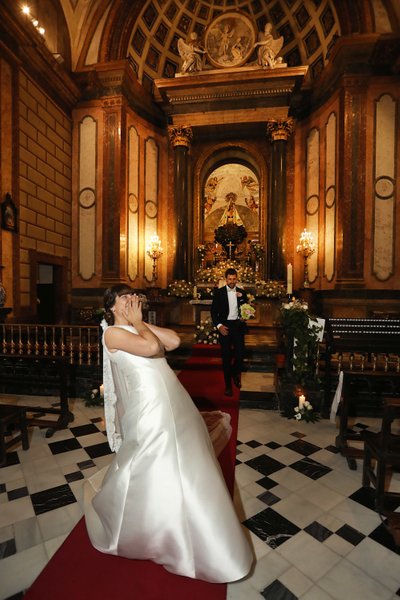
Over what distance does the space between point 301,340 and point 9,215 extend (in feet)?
24.2

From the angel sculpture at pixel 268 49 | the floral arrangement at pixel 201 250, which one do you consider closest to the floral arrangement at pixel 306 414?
the floral arrangement at pixel 201 250

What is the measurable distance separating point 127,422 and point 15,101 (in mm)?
9336

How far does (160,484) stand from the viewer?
6.53 ft

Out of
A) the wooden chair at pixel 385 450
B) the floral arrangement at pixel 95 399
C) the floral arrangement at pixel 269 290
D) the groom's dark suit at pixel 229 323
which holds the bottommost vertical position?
the floral arrangement at pixel 95 399

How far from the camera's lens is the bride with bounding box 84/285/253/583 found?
76.6 inches

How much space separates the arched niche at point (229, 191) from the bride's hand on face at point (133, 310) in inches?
410

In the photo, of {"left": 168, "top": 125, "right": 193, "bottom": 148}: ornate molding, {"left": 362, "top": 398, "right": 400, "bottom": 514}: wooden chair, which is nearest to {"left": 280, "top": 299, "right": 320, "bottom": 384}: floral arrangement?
{"left": 362, "top": 398, "right": 400, "bottom": 514}: wooden chair

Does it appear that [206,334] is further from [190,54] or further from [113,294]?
[190,54]

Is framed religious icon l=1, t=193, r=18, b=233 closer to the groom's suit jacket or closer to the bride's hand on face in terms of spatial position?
the groom's suit jacket

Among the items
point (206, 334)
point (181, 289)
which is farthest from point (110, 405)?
point (181, 289)

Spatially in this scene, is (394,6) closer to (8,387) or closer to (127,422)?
(127,422)

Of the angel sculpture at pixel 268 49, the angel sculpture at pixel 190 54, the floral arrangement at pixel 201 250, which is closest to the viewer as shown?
the angel sculpture at pixel 268 49

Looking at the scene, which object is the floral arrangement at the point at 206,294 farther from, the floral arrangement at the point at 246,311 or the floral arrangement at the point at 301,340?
the floral arrangement at the point at 301,340

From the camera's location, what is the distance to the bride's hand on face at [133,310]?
7.40 ft
